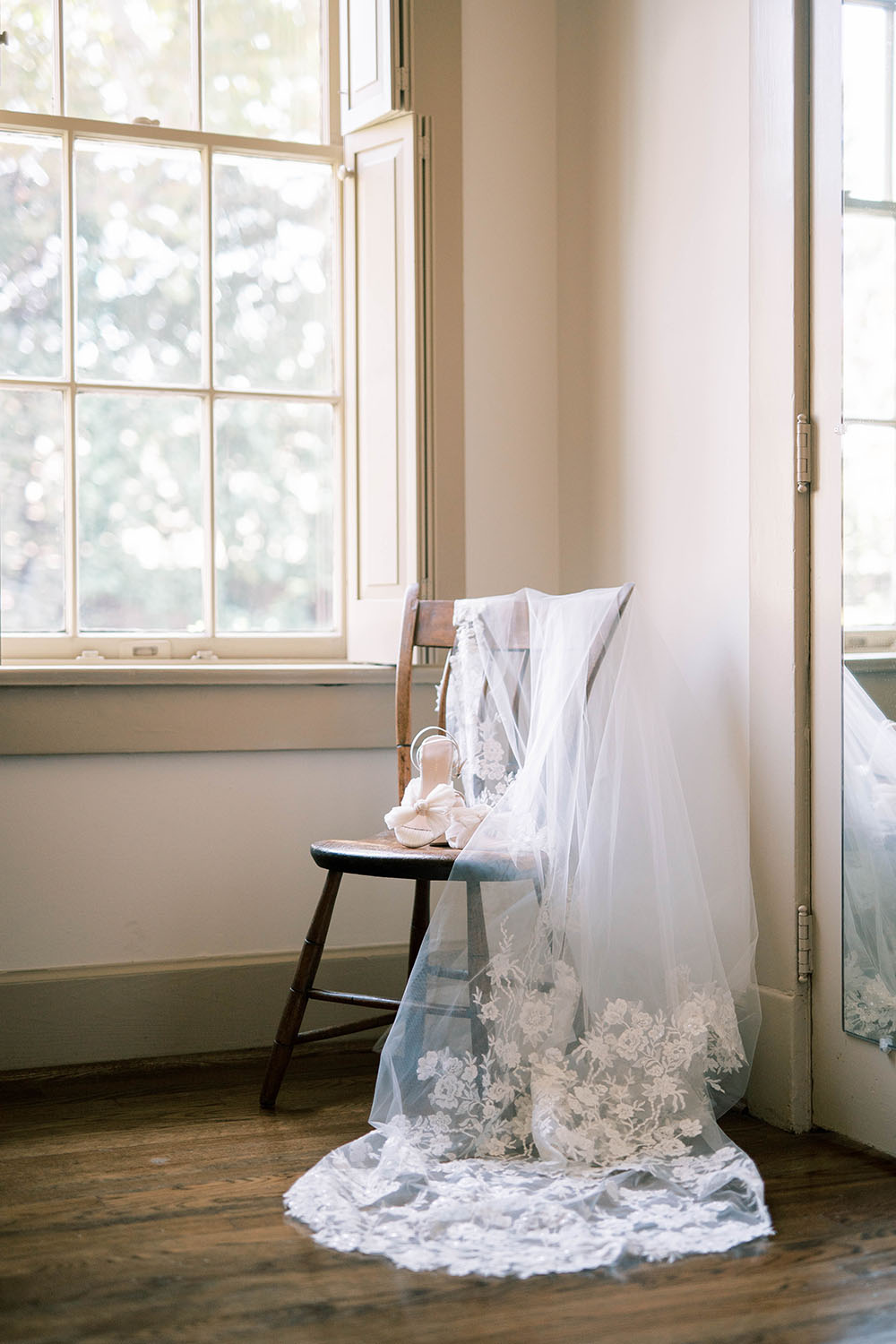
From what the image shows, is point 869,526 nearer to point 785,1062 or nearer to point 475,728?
point 475,728

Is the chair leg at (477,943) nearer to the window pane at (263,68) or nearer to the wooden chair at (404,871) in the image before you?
the wooden chair at (404,871)

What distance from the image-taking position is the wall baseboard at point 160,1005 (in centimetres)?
257

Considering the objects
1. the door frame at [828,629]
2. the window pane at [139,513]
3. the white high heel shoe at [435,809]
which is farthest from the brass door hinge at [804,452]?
the window pane at [139,513]

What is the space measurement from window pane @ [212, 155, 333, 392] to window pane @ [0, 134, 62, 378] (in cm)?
34

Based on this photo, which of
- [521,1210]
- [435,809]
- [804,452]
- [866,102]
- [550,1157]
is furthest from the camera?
[435,809]

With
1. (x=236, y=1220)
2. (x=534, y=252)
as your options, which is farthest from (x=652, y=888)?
(x=534, y=252)

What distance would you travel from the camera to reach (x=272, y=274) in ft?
9.39

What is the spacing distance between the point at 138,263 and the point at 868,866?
1973 millimetres

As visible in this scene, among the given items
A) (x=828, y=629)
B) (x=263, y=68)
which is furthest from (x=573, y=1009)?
(x=263, y=68)

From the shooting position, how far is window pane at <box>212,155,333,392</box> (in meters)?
2.82

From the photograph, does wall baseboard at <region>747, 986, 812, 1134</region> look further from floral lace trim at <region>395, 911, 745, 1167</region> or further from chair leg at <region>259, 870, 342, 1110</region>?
chair leg at <region>259, 870, 342, 1110</region>

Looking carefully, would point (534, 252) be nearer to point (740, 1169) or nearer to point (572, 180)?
point (572, 180)

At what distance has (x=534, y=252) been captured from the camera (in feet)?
9.61

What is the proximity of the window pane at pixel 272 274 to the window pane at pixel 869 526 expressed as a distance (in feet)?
4.27
